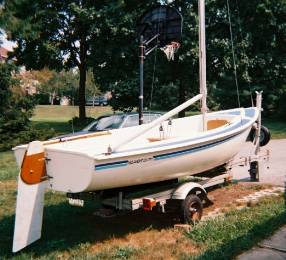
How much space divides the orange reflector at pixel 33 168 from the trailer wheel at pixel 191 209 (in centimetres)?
231

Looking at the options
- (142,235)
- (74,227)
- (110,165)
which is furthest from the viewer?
(74,227)

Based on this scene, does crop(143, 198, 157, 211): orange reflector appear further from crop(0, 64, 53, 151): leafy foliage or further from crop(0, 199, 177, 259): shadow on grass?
crop(0, 64, 53, 151): leafy foliage

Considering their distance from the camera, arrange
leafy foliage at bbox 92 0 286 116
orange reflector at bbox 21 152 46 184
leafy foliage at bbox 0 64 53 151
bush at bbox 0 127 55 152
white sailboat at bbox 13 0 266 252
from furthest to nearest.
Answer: leafy foliage at bbox 92 0 286 116
leafy foliage at bbox 0 64 53 151
bush at bbox 0 127 55 152
orange reflector at bbox 21 152 46 184
white sailboat at bbox 13 0 266 252

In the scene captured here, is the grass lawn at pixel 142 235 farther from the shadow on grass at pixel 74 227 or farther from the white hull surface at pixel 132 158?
the white hull surface at pixel 132 158

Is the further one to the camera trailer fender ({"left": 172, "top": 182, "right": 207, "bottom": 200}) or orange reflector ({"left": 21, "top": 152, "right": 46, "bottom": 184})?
trailer fender ({"left": 172, "top": 182, "right": 207, "bottom": 200})

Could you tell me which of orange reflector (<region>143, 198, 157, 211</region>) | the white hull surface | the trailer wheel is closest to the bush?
the white hull surface

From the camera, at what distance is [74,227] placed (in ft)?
25.4

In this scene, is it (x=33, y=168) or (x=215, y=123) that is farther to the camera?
(x=215, y=123)

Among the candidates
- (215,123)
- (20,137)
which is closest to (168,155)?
(215,123)

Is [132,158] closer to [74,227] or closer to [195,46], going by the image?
[74,227]

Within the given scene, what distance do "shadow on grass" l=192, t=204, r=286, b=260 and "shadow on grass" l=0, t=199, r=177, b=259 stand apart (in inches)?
65.9

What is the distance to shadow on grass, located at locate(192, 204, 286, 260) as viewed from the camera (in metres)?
5.33

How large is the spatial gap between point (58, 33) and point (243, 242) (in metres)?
28.1

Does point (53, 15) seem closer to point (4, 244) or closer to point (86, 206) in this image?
point (86, 206)
